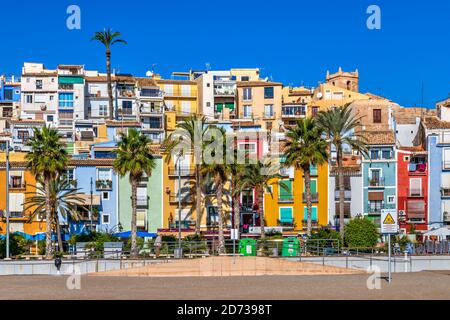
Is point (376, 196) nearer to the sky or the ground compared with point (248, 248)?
nearer to the sky

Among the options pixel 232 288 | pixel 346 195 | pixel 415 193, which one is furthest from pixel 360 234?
pixel 232 288

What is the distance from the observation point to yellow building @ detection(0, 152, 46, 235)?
7688 cm

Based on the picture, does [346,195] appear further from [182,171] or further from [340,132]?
[182,171]

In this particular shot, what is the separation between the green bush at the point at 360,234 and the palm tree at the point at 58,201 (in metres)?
19.7

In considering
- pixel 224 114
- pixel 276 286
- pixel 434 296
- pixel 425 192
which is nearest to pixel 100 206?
pixel 425 192

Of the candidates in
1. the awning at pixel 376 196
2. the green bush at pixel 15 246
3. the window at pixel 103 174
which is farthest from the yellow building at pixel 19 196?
the awning at pixel 376 196

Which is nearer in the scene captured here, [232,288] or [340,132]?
[232,288]

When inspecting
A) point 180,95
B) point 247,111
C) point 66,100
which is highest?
point 180,95

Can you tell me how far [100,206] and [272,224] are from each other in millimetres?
13183

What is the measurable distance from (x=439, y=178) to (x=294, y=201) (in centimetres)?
1111

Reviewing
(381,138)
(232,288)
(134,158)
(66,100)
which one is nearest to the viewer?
(232,288)

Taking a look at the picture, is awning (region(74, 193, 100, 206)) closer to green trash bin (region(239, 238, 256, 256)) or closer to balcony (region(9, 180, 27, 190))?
balcony (region(9, 180, 27, 190))

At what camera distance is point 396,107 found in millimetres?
115188

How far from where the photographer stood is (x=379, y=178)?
8025 cm
